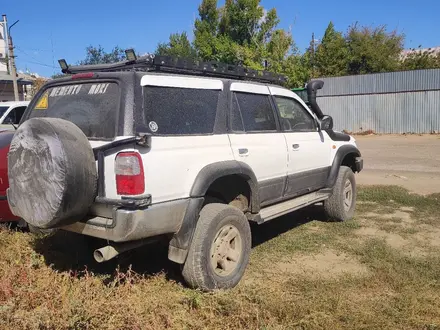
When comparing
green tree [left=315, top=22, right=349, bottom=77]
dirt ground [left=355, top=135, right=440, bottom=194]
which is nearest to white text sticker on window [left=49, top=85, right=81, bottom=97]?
dirt ground [left=355, top=135, right=440, bottom=194]

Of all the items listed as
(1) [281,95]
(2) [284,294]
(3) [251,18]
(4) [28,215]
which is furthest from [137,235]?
(3) [251,18]

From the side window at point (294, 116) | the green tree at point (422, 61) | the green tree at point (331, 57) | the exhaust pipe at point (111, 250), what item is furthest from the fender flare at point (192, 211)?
the green tree at point (422, 61)

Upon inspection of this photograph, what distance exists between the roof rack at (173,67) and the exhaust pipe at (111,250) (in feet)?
4.95

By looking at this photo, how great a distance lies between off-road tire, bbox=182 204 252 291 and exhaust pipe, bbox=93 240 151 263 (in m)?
0.43

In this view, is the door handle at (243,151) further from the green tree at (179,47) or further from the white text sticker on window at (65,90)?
the green tree at (179,47)

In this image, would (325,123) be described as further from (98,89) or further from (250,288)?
(98,89)

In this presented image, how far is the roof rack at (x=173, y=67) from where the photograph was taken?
3.83 meters

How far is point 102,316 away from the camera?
3.07m

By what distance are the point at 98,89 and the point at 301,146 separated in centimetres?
256

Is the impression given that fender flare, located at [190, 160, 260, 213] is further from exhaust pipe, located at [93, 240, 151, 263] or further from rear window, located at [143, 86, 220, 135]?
exhaust pipe, located at [93, 240, 151, 263]

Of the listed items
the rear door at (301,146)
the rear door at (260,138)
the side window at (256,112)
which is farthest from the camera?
the rear door at (301,146)

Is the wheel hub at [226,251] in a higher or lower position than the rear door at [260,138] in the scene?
lower

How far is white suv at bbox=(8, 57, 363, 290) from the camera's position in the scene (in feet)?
10.7

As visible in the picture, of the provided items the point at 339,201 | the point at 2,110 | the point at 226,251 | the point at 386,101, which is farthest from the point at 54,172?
the point at 386,101
